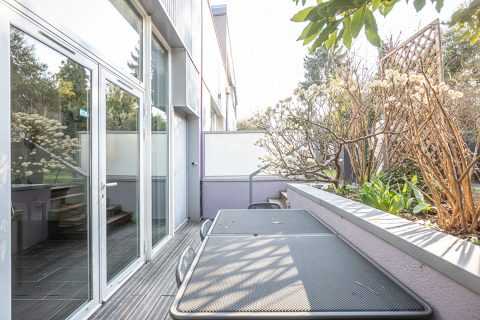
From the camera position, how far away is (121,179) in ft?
10.1

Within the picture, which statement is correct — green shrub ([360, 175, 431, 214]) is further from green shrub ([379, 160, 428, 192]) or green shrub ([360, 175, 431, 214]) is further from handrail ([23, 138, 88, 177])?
handrail ([23, 138, 88, 177])

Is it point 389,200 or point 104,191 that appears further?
point 104,191

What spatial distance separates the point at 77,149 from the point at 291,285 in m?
1.87

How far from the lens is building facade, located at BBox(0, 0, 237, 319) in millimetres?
1650

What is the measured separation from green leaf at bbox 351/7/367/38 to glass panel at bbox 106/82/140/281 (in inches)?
92.0

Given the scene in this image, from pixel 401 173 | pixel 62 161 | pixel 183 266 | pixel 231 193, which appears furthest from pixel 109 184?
pixel 231 193

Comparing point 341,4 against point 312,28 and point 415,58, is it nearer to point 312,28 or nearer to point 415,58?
point 312,28

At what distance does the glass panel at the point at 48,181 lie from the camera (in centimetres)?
169

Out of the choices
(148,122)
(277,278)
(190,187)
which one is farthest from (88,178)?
(190,187)

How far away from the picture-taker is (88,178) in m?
2.39

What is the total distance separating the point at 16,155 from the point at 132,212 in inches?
72.3

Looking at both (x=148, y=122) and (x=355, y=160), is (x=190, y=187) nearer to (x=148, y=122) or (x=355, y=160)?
(x=148, y=122)

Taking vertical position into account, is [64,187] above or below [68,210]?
above

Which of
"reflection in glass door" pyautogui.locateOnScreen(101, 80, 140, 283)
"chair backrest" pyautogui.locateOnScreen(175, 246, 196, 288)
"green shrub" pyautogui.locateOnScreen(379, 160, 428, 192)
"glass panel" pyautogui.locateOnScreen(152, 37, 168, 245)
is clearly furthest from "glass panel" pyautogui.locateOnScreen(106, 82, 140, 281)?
"green shrub" pyautogui.locateOnScreen(379, 160, 428, 192)
